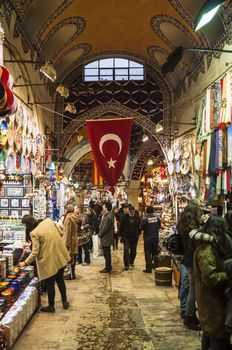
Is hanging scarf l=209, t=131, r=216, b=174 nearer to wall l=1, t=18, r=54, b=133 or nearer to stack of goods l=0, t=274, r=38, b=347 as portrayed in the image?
stack of goods l=0, t=274, r=38, b=347

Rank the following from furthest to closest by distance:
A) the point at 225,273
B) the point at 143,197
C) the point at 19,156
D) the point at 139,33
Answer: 1. the point at 143,197
2. the point at 139,33
3. the point at 19,156
4. the point at 225,273

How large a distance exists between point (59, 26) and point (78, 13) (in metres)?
0.54

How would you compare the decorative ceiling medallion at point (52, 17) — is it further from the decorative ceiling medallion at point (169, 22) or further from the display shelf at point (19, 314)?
the display shelf at point (19, 314)

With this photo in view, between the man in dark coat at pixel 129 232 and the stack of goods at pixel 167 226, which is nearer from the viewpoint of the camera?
the man in dark coat at pixel 129 232

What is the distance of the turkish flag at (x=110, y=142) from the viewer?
27.2 feet

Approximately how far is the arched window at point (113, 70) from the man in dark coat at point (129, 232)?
6.67 meters

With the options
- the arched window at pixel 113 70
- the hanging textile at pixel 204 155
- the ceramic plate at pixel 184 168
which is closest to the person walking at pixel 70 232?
the hanging textile at pixel 204 155

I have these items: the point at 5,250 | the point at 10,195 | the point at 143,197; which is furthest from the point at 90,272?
the point at 143,197

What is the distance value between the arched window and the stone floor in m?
8.59

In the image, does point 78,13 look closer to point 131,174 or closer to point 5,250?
point 5,250

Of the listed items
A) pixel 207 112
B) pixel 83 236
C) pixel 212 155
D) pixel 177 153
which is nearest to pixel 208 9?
pixel 212 155

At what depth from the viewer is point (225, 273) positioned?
304 cm

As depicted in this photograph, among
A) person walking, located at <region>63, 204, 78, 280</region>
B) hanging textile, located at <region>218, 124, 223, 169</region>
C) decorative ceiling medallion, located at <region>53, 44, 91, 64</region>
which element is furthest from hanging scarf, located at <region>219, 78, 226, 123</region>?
decorative ceiling medallion, located at <region>53, 44, 91, 64</region>

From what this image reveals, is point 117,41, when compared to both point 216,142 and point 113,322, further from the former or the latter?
point 113,322
